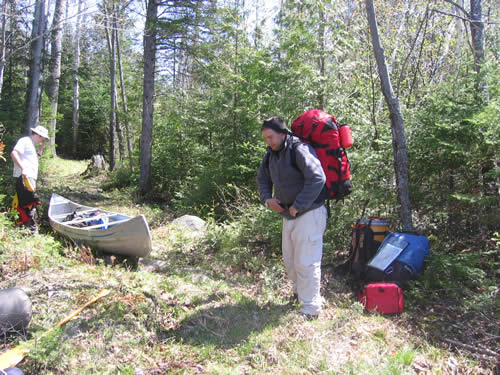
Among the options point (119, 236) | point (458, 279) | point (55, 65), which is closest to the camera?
point (458, 279)

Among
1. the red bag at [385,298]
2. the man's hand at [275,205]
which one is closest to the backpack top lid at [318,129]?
the man's hand at [275,205]

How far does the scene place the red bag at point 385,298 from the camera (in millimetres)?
3971

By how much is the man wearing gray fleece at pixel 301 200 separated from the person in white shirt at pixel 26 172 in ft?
13.5

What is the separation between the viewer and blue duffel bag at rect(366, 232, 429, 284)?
4227 millimetres

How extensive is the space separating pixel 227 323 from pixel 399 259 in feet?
7.15

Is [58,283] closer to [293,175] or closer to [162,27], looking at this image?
[293,175]

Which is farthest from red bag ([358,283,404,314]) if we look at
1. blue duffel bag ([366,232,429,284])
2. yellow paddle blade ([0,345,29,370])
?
yellow paddle blade ([0,345,29,370])

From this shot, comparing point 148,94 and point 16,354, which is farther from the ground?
point 148,94

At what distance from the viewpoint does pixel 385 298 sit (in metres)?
3.98

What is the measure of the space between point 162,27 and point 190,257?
8.23 m

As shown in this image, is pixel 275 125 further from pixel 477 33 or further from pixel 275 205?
pixel 477 33

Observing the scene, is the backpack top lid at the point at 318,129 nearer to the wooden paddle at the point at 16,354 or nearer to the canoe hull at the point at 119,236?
the canoe hull at the point at 119,236

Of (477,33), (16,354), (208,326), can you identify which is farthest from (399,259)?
(477,33)

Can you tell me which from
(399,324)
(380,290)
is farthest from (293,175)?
(399,324)
